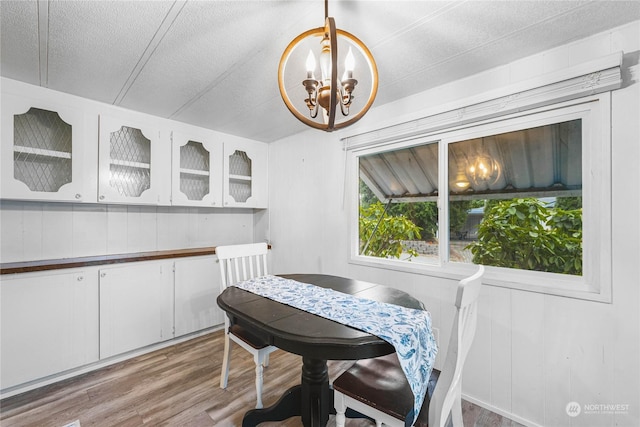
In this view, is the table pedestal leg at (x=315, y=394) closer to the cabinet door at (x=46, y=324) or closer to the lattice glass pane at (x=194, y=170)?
the cabinet door at (x=46, y=324)

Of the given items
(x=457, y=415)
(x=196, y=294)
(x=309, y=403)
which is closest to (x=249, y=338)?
(x=309, y=403)

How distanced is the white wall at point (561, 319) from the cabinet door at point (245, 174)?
1.66m

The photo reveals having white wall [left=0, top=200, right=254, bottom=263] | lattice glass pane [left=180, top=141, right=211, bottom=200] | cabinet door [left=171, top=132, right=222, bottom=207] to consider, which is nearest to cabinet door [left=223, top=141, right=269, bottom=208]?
cabinet door [left=171, top=132, right=222, bottom=207]

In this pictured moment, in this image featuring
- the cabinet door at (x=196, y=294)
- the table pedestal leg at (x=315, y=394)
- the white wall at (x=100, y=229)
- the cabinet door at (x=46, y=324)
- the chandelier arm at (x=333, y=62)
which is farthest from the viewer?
the cabinet door at (x=196, y=294)

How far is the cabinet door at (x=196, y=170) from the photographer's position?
284 cm

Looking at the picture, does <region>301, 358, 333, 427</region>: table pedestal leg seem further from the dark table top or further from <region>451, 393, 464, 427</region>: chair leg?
<region>451, 393, 464, 427</region>: chair leg

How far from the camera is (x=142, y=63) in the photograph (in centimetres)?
183

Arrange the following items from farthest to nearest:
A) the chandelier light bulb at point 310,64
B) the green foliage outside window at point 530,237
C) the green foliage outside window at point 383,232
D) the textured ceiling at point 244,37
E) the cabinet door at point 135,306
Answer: the green foliage outside window at point 383,232 < the cabinet door at point 135,306 < the green foliage outside window at point 530,237 < the textured ceiling at point 244,37 < the chandelier light bulb at point 310,64

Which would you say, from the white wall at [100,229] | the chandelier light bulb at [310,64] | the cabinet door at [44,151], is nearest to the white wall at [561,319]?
the chandelier light bulb at [310,64]

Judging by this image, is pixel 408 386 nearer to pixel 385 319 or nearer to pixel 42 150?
pixel 385 319

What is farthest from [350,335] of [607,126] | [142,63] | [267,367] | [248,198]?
[248,198]

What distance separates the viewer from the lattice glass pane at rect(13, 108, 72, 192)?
6.67 ft

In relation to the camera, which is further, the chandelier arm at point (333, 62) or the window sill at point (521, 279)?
the window sill at point (521, 279)

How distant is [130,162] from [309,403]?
2.53 meters
